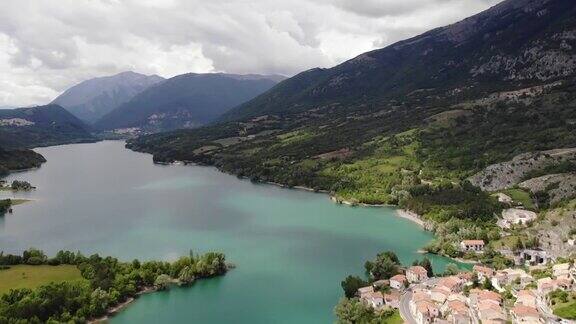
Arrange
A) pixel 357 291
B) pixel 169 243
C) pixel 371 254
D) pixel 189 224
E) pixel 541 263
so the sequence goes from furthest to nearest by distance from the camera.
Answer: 1. pixel 189 224
2. pixel 169 243
3. pixel 371 254
4. pixel 541 263
5. pixel 357 291

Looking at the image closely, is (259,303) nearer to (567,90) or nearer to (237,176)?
(237,176)

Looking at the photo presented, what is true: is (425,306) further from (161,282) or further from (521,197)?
(521,197)

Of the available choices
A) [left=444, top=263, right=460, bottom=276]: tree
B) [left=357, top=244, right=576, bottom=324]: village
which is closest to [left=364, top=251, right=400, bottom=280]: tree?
[left=357, top=244, right=576, bottom=324]: village

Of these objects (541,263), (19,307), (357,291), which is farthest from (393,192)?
(19,307)

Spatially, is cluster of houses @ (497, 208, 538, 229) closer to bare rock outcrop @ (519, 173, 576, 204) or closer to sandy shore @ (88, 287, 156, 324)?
bare rock outcrop @ (519, 173, 576, 204)

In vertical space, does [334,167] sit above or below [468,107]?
below

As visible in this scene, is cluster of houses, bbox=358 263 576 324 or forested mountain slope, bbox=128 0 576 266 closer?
cluster of houses, bbox=358 263 576 324

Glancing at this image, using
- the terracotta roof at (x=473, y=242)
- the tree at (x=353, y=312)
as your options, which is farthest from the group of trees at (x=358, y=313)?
the terracotta roof at (x=473, y=242)

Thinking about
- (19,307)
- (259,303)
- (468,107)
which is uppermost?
(468,107)
